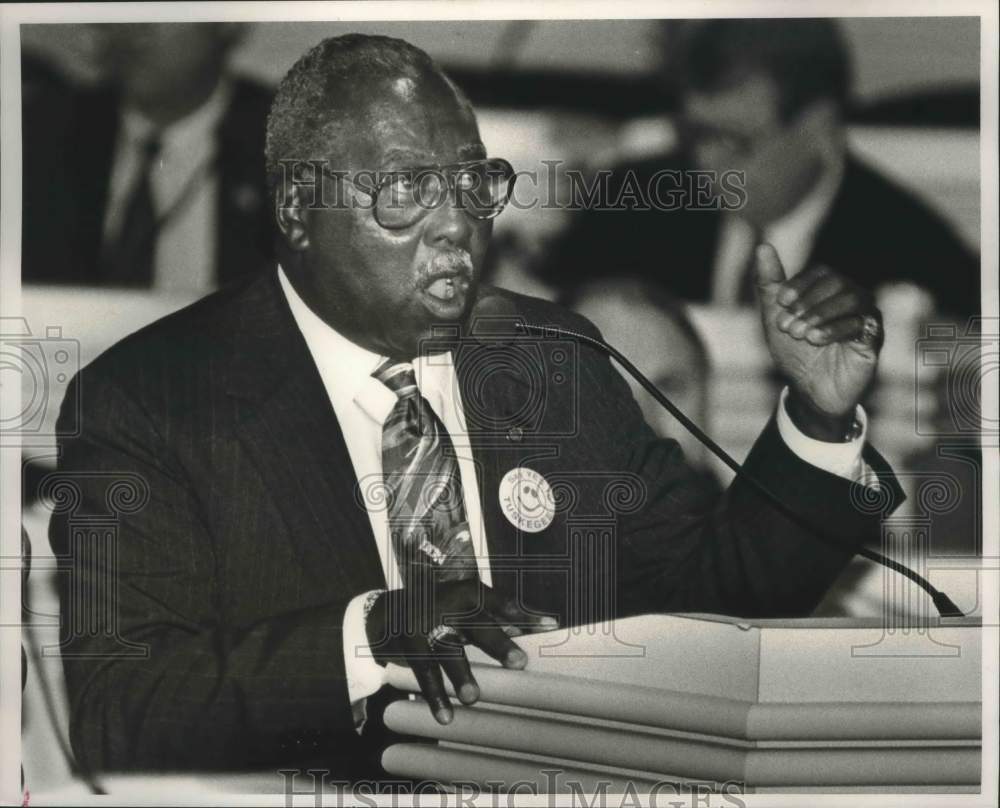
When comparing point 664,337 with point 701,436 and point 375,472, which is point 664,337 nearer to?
point 701,436

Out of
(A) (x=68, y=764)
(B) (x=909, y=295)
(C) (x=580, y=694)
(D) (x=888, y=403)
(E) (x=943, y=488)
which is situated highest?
(B) (x=909, y=295)

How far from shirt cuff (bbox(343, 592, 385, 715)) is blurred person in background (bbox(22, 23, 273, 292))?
890mm

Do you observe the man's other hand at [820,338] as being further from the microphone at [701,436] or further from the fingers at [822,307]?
the microphone at [701,436]

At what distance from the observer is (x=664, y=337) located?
124 inches

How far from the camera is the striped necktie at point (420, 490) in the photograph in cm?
309

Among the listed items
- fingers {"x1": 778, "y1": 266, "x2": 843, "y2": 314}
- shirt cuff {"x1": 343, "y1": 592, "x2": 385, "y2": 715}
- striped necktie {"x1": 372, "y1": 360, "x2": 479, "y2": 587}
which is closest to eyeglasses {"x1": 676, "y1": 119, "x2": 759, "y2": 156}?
fingers {"x1": 778, "y1": 266, "x2": 843, "y2": 314}

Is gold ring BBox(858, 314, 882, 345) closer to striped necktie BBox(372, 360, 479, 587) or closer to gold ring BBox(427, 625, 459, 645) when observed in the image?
striped necktie BBox(372, 360, 479, 587)

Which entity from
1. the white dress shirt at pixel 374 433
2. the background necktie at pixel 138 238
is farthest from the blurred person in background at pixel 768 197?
the background necktie at pixel 138 238

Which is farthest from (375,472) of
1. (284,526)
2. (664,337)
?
(664,337)

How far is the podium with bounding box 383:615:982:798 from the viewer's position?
299cm

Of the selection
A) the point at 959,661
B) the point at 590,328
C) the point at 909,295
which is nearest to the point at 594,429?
the point at 590,328

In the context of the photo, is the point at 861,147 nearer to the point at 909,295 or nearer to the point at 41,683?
the point at 909,295

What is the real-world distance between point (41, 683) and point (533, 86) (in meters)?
1.96

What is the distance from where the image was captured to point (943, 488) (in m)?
3.17
